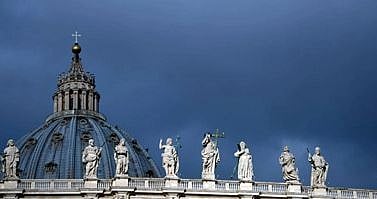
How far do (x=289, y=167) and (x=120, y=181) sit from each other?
13.1 m

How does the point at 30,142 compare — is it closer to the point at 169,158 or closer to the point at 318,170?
the point at 169,158

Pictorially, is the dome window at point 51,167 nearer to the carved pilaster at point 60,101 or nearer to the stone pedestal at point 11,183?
the carved pilaster at point 60,101

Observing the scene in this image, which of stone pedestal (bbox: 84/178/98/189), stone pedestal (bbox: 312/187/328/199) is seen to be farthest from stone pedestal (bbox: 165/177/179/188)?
stone pedestal (bbox: 312/187/328/199)

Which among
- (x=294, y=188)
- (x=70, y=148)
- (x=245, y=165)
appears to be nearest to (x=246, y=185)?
(x=245, y=165)

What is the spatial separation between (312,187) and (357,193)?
13.6ft

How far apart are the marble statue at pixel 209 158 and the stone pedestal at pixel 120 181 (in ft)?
19.9

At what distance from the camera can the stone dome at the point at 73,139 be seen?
133 metres

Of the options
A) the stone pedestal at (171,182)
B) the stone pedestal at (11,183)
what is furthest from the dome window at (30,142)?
the stone pedestal at (171,182)

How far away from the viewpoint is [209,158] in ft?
257

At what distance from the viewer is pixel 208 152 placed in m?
78.5

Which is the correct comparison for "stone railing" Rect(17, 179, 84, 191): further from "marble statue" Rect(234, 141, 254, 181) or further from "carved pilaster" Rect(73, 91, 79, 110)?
"carved pilaster" Rect(73, 91, 79, 110)

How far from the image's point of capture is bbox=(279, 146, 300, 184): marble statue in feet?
261

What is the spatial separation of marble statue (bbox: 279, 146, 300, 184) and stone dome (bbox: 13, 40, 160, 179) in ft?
157

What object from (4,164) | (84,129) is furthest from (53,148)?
(4,164)
